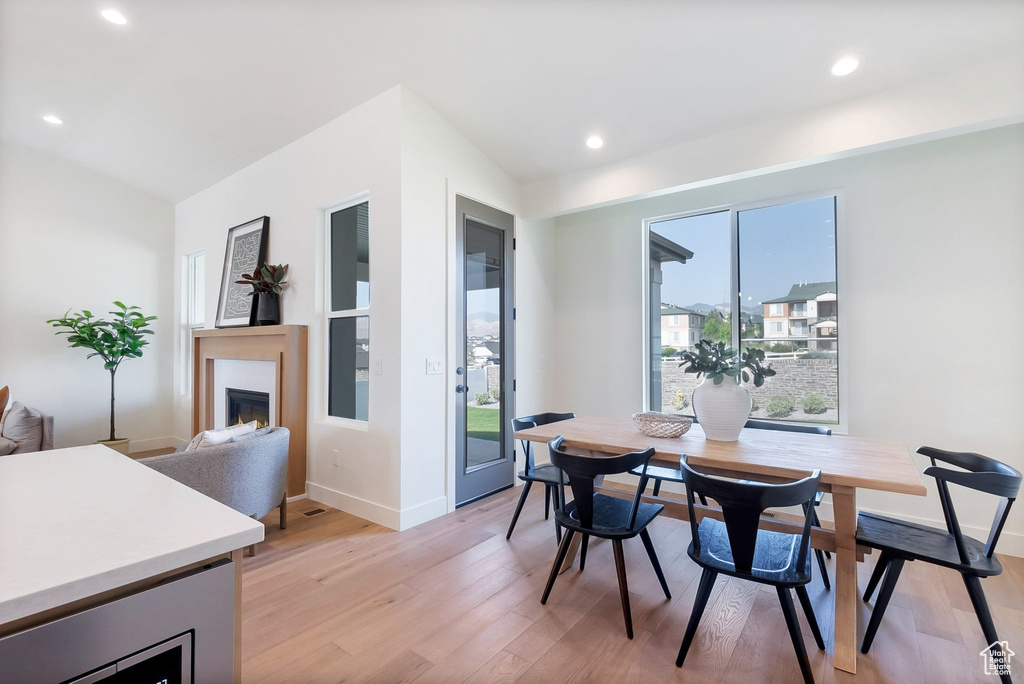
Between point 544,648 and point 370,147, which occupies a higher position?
point 370,147

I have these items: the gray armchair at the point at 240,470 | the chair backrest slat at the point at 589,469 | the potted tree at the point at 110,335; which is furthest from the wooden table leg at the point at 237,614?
the potted tree at the point at 110,335

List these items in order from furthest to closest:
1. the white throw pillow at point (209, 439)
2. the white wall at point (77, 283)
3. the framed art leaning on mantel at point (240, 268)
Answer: the white wall at point (77, 283)
the framed art leaning on mantel at point (240, 268)
the white throw pillow at point (209, 439)

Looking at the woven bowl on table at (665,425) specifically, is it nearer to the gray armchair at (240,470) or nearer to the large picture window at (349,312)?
the large picture window at (349,312)

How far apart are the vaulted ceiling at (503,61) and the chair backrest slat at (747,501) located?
2239mm

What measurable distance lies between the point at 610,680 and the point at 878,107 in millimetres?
3267

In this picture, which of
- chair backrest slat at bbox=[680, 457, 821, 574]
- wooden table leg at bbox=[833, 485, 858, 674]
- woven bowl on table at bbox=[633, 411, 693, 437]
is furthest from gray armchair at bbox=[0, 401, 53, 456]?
wooden table leg at bbox=[833, 485, 858, 674]

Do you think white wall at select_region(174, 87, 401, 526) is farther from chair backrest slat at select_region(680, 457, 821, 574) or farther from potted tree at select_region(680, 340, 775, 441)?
chair backrest slat at select_region(680, 457, 821, 574)

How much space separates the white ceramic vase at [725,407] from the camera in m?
2.32

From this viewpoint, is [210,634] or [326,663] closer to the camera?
[210,634]

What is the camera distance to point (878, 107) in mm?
2639

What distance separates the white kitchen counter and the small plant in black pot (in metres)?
3.03

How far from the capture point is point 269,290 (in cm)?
404

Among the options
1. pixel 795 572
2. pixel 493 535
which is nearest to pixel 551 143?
pixel 493 535

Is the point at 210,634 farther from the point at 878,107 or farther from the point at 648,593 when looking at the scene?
the point at 878,107
